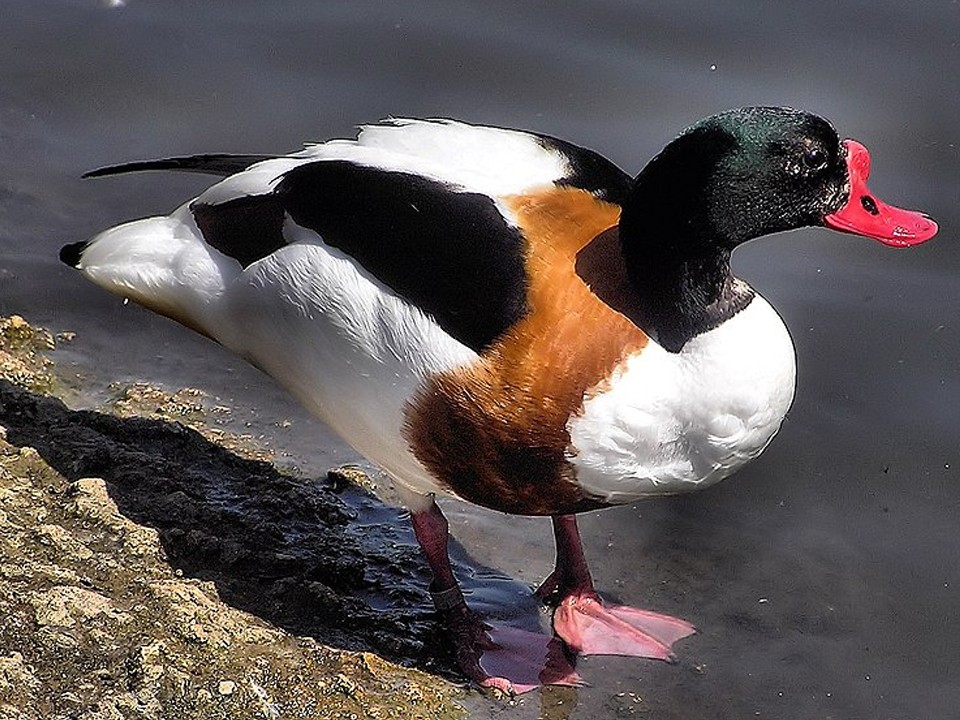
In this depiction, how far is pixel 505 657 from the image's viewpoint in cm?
418

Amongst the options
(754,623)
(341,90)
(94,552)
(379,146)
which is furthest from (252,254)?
(341,90)

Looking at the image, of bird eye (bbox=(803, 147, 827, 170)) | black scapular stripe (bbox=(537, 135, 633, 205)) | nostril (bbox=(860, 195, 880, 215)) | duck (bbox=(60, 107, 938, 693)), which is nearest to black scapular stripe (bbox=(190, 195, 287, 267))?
duck (bbox=(60, 107, 938, 693))

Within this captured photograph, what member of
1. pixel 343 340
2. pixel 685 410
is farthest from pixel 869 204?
pixel 343 340

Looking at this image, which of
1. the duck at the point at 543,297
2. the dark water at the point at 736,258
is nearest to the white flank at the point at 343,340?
the duck at the point at 543,297

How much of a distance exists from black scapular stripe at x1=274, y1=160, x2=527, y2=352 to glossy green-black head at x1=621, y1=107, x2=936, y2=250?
12.2 inches

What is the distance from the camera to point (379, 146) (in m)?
3.98

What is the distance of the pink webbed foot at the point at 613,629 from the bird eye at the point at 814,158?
4.56 feet

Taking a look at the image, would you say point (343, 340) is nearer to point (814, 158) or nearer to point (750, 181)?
point (750, 181)

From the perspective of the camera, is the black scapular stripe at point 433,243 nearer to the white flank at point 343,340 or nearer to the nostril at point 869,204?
the white flank at point 343,340

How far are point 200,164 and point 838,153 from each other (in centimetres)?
170

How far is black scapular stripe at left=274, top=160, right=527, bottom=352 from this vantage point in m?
3.57

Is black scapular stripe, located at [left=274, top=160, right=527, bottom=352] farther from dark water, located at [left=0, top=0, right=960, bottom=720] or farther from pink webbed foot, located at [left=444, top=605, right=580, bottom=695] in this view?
dark water, located at [left=0, top=0, right=960, bottom=720]

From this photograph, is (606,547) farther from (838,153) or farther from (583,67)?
(583,67)

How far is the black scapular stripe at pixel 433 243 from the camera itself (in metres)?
3.57
